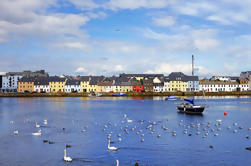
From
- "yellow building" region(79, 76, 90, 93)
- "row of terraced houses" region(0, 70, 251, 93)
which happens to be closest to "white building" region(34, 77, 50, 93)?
"row of terraced houses" region(0, 70, 251, 93)

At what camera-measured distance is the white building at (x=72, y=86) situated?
7067 inches

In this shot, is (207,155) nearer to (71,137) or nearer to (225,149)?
(225,149)

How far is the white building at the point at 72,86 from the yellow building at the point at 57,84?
2114 millimetres

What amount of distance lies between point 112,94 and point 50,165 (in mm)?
138176

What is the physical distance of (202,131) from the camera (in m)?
43.0

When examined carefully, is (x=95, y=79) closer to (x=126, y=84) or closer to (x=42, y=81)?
(x=126, y=84)

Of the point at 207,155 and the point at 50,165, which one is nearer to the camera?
the point at 50,165

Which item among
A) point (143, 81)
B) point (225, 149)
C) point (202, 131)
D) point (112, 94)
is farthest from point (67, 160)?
point (143, 81)

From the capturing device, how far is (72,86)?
7106 inches

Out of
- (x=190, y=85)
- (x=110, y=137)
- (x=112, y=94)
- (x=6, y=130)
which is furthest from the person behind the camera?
(x=190, y=85)

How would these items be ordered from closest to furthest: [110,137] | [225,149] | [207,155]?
[207,155], [225,149], [110,137]

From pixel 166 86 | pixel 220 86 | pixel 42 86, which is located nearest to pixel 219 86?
pixel 220 86

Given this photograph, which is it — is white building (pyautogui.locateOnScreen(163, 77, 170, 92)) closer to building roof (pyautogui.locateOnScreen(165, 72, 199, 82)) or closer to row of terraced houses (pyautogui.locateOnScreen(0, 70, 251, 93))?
row of terraced houses (pyautogui.locateOnScreen(0, 70, 251, 93))

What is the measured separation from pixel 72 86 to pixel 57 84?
7.99 m
